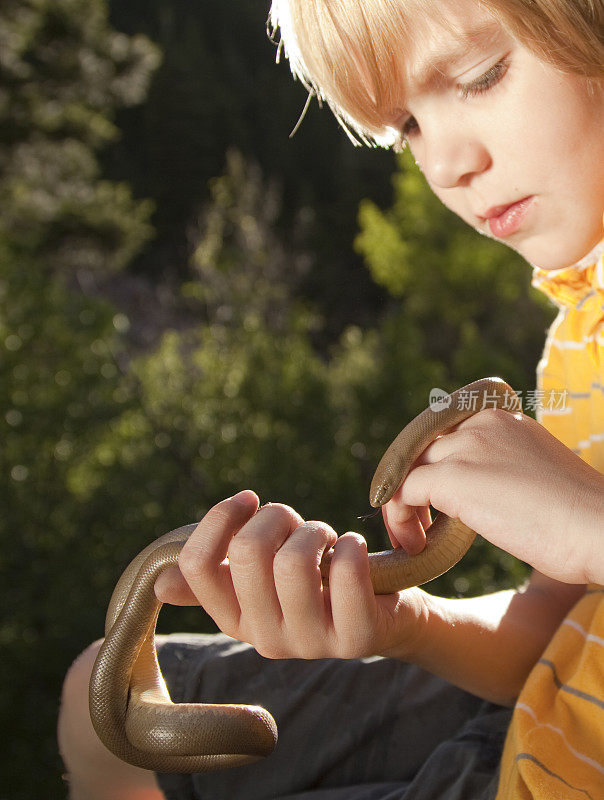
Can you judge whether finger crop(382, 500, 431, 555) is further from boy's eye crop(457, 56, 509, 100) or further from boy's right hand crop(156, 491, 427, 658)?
boy's eye crop(457, 56, 509, 100)

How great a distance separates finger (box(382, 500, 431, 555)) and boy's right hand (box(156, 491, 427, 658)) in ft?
0.10

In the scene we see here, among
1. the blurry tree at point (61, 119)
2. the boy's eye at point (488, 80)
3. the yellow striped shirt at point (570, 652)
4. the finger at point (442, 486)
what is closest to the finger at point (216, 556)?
the finger at point (442, 486)

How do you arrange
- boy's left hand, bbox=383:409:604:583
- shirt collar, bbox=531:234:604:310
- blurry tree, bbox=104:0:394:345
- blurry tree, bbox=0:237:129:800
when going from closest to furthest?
boy's left hand, bbox=383:409:604:583
shirt collar, bbox=531:234:604:310
blurry tree, bbox=0:237:129:800
blurry tree, bbox=104:0:394:345

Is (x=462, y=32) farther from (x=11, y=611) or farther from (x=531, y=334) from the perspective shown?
(x=531, y=334)

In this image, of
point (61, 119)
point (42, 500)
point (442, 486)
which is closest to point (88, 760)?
point (442, 486)

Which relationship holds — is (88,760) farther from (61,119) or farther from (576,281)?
(61,119)

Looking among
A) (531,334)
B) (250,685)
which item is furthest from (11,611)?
(531,334)

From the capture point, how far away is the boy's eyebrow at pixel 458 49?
641 mm

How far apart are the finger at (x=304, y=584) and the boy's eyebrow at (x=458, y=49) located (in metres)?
0.34

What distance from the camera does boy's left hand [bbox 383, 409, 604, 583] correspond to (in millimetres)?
554

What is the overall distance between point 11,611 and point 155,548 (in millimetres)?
1101

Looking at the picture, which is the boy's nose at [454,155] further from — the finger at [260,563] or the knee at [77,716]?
the knee at [77,716]

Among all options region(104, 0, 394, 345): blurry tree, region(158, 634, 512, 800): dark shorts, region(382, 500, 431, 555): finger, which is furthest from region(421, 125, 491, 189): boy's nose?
region(104, 0, 394, 345): blurry tree

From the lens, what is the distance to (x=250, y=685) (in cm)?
80
